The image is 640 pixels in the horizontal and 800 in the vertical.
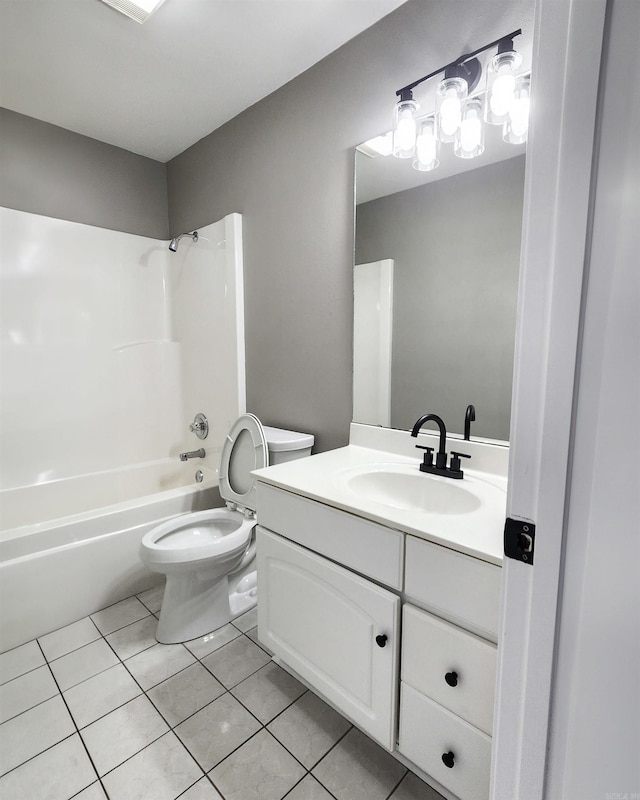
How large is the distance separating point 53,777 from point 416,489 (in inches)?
53.8

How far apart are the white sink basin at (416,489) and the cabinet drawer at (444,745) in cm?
50

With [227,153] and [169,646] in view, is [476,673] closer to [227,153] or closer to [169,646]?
[169,646]

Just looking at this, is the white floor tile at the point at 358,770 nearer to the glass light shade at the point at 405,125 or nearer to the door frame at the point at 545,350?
the door frame at the point at 545,350

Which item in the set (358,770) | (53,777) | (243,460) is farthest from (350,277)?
(53,777)

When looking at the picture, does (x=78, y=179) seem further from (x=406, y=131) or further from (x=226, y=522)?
(x=226, y=522)

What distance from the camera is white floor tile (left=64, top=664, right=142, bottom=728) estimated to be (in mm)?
1367

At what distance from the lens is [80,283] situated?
2.44 m

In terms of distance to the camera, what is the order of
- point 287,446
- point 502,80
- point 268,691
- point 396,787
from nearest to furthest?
point 396,787
point 502,80
point 268,691
point 287,446

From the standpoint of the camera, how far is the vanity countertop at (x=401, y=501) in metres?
0.92

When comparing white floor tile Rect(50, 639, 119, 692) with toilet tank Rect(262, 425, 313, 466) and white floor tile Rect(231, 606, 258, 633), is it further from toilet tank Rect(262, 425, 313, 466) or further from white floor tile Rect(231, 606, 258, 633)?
toilet tank Rect(262, 425, 313, 466)

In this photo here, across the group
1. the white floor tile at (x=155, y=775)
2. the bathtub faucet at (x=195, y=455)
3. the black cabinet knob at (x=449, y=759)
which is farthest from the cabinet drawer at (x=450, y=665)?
the bathtub faucet at (x=195, y=455)

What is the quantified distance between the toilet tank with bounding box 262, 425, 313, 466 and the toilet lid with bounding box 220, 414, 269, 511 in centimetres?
4

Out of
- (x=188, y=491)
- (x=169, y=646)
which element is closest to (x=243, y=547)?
(x=169, y=646)

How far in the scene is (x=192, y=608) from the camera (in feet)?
5.65
